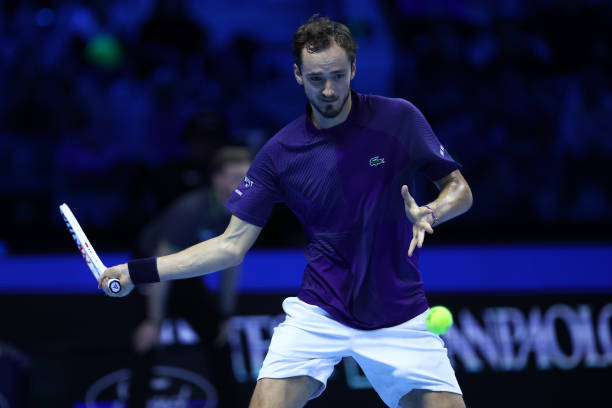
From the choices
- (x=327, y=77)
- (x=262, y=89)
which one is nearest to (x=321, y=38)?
(x=327, y=77)

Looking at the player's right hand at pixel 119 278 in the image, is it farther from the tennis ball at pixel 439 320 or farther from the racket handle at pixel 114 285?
the tennis ball at pixel 439 320

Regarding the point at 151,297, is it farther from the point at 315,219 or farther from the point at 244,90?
the point at 244,90

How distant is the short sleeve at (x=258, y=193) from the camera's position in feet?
12.6

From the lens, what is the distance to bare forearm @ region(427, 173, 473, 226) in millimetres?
3537

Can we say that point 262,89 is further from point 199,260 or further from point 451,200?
point 451,200

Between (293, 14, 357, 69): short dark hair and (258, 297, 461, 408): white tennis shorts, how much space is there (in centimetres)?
112

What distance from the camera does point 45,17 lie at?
895 cm

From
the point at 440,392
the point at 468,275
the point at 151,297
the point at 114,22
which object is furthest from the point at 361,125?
the point at 114,22

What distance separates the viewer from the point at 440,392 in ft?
11.8

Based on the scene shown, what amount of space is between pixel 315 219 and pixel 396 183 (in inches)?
15.5

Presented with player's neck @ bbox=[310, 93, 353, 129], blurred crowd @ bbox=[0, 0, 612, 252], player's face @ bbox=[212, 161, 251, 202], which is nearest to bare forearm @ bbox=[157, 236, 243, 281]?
player's neck @ bbox=[310, 93, 353, 129]

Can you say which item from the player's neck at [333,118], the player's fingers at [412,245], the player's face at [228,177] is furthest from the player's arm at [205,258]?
the player's face at [228,177]

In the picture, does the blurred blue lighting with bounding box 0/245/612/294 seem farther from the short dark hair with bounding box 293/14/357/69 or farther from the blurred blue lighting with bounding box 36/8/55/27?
the short dark hair with bounding box 293/14/357/69

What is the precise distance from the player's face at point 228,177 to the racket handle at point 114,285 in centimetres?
209
